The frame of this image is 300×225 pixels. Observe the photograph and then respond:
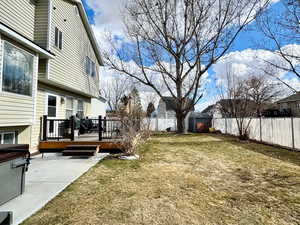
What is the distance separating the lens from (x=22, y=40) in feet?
16.9

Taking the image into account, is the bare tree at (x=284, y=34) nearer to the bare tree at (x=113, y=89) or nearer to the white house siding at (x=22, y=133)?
the white house siding at (x=22, y=133)

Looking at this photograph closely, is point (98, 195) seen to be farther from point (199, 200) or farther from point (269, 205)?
point (269, 205)

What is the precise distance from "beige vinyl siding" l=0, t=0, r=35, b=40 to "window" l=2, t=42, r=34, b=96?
102 cm

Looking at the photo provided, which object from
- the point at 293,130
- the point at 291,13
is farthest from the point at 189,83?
the point at 291,13

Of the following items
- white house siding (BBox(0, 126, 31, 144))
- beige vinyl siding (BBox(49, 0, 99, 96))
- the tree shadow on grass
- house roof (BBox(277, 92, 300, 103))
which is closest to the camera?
white house siding (BBox(0, 126, 31, 144))

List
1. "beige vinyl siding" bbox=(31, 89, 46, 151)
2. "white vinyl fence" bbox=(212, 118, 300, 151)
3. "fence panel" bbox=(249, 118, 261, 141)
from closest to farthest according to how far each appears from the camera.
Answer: "beige vinyl siding" bbox=(31, 89, 46, 151), "white vinyl fence" bbox=(212, 118, 300, 151), "fence panel" bbox=(249, 118, 261, 141)

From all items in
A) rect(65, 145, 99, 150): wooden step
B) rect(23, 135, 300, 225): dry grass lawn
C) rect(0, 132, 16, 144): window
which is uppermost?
rect(0, 132, 16, 144): window

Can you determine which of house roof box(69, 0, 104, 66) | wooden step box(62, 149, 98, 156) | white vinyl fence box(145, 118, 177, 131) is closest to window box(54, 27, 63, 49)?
house roof box(69, 0, 104, 66)

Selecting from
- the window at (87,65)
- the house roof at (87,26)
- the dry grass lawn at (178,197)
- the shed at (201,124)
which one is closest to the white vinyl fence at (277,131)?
the dry grass lawn at (178,197)

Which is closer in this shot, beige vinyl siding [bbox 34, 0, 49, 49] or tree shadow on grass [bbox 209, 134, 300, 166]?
tree shadow on grass [bbox 209, 134, 300, 166]

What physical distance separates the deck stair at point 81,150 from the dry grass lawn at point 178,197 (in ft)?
4.16

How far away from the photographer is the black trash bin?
9.53 ft

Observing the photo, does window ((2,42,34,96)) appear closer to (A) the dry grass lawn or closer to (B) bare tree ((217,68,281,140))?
(A) the dry grass lawn

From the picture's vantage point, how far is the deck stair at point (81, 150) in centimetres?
652
